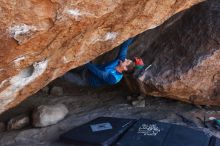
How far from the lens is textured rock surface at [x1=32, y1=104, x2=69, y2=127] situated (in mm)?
2742

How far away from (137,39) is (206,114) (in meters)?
0.87

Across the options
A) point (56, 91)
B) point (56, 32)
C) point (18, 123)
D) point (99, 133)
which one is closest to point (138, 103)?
point (56, 91)

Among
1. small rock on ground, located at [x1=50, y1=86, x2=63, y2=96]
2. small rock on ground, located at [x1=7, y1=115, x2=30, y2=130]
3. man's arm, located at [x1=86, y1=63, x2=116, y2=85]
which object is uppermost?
man's arm, located at [x1=86, y1=63, x2=116, y2=85]

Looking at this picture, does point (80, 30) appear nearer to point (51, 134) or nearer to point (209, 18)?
point (51, 134)

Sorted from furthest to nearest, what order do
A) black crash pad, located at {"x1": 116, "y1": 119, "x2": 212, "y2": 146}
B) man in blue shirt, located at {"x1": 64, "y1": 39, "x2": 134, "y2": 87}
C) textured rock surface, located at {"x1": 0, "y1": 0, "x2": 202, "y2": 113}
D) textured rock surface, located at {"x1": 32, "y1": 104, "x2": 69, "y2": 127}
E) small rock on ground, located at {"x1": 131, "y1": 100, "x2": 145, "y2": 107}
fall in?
small rock on ground, located at {"x1": 131, "y1": 100, "x2": 145, "y2": 107}, textured rock surface, located at {"x1": 32, "y1": 104, "x2": 69, "y2": 127}, man in blue shirt, located at {"x1": 64, "y1": 39, "x2": 134, "y2": 87}, black crash pad, located at {"x1": 116, "y1": 119, "x2": 212, "y2": 146}, textured rock surface, located at {"x1": 0, "y1": 0, "x2": 202, "y2": 113}

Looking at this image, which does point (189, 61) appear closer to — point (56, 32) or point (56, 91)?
point (56, 91)

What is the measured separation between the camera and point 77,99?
325cm

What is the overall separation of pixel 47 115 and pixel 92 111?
0.41 meters

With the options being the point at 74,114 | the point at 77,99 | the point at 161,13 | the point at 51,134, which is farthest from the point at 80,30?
→ the point at 77,99

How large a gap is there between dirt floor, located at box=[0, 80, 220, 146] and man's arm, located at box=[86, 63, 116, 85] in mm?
386

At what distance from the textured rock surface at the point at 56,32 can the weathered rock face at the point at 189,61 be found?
2.46ft

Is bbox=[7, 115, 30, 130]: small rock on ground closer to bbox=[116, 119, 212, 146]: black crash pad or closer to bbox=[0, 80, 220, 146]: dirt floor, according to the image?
bbox=[0, 80, 220, 146]: dirt floor

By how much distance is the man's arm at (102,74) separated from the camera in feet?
8.53

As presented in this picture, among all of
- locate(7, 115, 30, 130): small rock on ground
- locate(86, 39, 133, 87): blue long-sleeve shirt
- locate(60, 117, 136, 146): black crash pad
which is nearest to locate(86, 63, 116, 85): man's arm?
locate(86, 39, 133, 87): blue long-sleeve shirt
